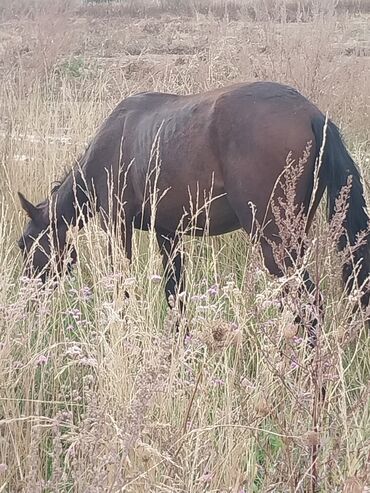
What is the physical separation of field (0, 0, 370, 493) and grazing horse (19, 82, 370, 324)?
220 mm

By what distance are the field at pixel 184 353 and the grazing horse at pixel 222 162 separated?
22 centimetres

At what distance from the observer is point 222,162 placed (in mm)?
3736

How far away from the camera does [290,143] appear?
3541 millimetres

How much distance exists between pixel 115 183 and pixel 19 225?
1.09 metres

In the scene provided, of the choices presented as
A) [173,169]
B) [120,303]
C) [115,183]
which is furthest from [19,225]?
[120,303]

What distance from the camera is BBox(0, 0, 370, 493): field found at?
6.20 feet

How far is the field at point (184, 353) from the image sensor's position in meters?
1.89

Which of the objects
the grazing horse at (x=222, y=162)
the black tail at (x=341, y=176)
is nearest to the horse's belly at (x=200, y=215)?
the grazing horse at (x=222, y=162)

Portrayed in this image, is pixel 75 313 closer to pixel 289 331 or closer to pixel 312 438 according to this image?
pixel 289 331

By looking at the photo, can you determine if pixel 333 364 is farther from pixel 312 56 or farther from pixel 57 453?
pixel 312 56

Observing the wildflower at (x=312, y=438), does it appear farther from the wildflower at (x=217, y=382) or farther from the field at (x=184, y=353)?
the wildflower at (x=217, y=382)

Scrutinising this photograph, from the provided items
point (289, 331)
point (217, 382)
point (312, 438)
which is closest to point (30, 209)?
point (217, 382)

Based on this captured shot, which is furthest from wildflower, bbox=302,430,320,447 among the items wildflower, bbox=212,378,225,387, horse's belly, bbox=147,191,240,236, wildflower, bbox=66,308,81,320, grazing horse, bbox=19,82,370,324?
horse's belly, bbox=147,191,240,236

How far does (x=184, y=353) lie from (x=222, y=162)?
5.64 ft
